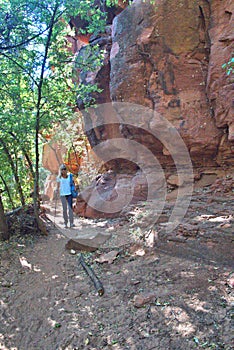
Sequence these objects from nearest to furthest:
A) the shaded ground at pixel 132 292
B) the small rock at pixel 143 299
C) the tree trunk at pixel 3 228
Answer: the shaded ground at pixel 132 292
the small rock at pixel 143 299
the tree trunk at pixel 3 228

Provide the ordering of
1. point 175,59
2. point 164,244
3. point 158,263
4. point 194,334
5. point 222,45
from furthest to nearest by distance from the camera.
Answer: point 175,59 → point 222,45 → point 164,244 → point 158,263 → point 194,334

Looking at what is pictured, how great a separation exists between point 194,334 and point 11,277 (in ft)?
12.2

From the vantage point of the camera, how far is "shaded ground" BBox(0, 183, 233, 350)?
3.12m

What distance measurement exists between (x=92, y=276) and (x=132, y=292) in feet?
3.24

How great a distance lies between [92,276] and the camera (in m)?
4.73

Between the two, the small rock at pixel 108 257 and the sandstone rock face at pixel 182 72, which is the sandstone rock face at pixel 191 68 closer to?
the sandstone rock face at pixel 182 72

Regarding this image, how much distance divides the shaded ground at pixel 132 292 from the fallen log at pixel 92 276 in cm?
9

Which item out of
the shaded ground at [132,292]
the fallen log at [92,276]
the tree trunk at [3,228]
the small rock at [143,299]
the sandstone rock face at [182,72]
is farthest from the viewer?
the sandstone rock face at [182,72]

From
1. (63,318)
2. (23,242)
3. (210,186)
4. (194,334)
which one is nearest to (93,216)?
(23,242)

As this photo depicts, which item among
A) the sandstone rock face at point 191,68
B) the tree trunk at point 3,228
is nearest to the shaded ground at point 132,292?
the tree trunk at point 3,228

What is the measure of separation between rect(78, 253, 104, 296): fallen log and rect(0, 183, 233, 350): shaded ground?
90 mm

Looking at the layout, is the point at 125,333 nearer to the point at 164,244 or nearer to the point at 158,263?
the point at 158,263

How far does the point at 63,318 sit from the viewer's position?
373 cm

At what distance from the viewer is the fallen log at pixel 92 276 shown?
4215 mm
